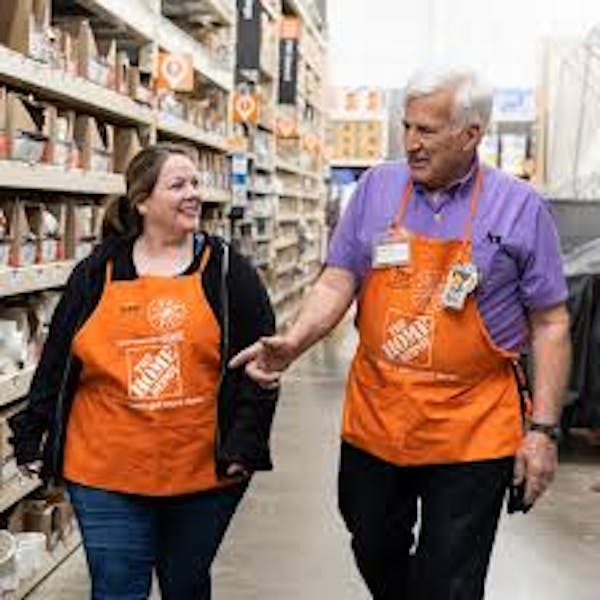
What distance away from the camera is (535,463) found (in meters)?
2.79

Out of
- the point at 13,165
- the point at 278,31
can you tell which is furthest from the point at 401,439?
the point at 278,31

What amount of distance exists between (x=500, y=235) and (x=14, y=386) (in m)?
1.94

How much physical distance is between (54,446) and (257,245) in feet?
27.6

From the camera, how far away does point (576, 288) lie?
21.7 ft

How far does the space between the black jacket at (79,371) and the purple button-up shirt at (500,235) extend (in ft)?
1.06

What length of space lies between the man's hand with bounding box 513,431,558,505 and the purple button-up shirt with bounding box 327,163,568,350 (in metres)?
0.22

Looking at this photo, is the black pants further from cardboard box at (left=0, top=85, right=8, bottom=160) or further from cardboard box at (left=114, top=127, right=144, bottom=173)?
cardboard box at (left=114, top=127, right=144, bottom=173)

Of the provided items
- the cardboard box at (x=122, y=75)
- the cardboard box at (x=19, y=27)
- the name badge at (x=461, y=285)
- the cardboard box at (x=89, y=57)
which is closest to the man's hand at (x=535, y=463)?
the name badge at (x=461, y=285)

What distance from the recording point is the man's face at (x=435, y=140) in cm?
277

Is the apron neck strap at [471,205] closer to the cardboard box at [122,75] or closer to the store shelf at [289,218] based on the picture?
the cardboard box at [122,75]

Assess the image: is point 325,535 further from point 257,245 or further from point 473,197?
point 257,245

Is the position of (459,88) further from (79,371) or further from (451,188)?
(79,371)

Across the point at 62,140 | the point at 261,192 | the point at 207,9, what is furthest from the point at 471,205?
the point at 261,192

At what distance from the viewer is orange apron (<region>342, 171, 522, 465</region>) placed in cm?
281
